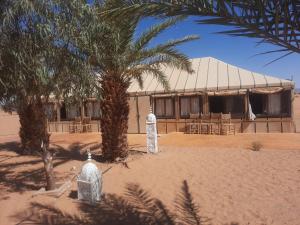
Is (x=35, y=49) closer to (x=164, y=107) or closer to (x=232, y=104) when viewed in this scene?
(x=164, y=107)

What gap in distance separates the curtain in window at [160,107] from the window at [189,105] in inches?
47.3

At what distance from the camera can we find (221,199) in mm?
6980

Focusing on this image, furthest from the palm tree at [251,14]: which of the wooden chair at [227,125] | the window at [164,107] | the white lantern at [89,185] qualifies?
the window at [164,107]

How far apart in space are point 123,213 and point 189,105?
13877 mm

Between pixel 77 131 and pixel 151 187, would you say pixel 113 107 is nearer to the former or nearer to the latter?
pixel 151 187

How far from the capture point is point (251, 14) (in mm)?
2951

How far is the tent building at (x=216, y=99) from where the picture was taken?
56.9 feet

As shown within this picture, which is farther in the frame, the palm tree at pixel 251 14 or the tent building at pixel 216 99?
the tent building at pixel 216 99

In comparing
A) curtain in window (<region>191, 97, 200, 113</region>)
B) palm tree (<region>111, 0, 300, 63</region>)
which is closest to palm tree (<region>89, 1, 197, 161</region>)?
palm tree (<region>111, 0, 300, 63</region>)

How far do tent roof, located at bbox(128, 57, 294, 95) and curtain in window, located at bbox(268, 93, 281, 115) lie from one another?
0.93 meters

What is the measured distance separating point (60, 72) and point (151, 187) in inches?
133

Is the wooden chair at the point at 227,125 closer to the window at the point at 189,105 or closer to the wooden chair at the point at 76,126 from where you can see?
the window at the point at 189,105

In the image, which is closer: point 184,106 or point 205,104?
point 205,104

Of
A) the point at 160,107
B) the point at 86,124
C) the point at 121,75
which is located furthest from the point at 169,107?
the point at 121,75
